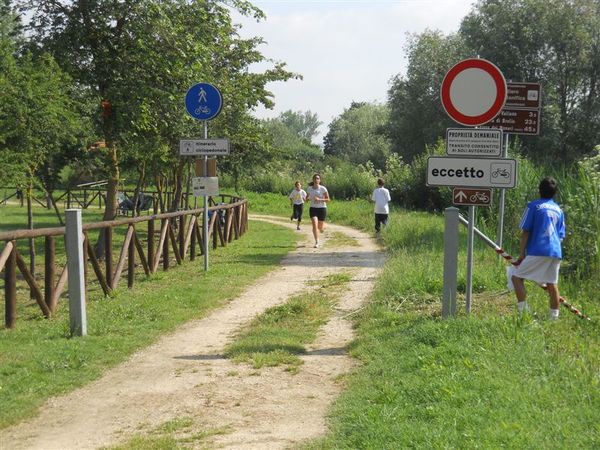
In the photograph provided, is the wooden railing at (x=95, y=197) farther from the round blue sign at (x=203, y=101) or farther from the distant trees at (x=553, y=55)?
the distant trees at (x=553, y=55)

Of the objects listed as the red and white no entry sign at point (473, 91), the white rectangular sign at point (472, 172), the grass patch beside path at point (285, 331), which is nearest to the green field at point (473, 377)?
the grass patch beside path at point (285, 331)

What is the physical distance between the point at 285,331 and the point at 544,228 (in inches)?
116

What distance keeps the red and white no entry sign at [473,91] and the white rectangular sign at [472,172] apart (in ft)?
1.37

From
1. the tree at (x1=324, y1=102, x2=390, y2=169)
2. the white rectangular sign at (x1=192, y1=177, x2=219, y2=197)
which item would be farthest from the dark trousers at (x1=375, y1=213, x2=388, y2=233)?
the tree at (x1=324, y1=102, x2=390, y2=169)

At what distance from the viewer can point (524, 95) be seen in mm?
10531

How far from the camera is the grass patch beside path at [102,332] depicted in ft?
19.0

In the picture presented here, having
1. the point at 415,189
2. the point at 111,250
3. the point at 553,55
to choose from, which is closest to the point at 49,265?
the point at 111,250

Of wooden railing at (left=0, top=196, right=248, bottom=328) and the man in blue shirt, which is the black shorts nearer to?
wooden railing at (left=0, top=196, right=248, bottom=328)

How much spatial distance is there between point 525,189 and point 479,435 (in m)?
10.6

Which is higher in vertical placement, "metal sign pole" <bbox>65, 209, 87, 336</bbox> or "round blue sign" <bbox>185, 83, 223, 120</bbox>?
"round blue sign" <bbox>185, 83, 223, 120</bbox>

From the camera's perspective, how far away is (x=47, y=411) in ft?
17.3

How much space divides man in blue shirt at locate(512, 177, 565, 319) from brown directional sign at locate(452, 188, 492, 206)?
519mm

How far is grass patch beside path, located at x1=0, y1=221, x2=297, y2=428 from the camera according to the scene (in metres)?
5.79

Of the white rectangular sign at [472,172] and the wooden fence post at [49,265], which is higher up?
the white rectangular sign at [472,172]
